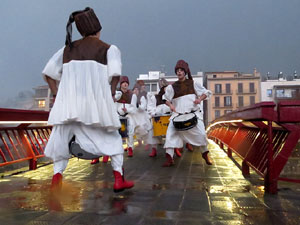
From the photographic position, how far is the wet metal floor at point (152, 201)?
2074 mm

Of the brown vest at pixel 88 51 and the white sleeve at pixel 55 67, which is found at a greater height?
the brown vest at pixel 88 51

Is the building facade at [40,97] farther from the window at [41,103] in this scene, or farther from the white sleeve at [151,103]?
the white sleeve at [151,103]

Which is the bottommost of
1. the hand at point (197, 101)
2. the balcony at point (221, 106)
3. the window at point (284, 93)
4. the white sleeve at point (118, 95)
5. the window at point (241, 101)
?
the balcony at point (221, 106)

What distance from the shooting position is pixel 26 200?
8.87ft

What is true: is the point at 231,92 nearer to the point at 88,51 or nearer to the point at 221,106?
the point at 221,106

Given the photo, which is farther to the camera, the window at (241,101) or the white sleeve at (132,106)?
the window at (241,101)

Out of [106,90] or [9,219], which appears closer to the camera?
[9,219]

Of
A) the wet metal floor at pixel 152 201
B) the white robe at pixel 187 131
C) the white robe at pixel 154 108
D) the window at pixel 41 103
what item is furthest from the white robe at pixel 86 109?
the window at pixel 41 103

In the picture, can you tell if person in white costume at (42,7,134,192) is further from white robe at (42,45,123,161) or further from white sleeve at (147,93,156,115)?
white sleeve at (147,93,156,115)

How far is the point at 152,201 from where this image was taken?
2.61 meters

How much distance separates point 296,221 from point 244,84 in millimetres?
67111

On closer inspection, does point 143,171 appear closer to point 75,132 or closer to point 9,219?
point 75,132

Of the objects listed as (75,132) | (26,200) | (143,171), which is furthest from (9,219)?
(143,171)

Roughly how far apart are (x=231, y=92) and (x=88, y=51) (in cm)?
6508
